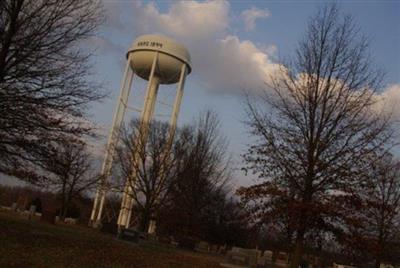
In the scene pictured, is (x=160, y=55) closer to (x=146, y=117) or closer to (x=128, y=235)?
(x=146, y=117)

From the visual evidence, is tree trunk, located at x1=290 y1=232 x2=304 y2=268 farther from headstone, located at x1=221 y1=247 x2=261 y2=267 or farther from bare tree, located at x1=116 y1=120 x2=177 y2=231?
bare tree, located at x1=116 y1=120 x2=177 y2=231

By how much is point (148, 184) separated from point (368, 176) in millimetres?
21663

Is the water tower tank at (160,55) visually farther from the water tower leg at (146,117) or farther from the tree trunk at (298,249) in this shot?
the tree trunk at (298,249)

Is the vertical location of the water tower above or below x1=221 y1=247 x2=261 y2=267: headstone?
above

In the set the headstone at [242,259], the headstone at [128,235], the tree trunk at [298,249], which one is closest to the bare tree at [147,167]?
the headstone at [128,235]

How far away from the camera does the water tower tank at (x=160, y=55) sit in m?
34.2

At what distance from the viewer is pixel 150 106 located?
3525 cm

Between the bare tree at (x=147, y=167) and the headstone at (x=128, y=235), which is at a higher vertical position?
the bare tree at (x=147, y=167)

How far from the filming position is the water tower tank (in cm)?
3416

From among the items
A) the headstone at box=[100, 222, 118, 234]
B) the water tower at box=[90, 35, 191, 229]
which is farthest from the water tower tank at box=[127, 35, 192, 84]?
the headstone at box=[100, 222, 118, 234]

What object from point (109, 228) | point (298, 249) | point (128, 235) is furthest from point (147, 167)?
point (298, 249)

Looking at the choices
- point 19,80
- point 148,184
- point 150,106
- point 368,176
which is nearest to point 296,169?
point 368,176

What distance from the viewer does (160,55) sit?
34.2m

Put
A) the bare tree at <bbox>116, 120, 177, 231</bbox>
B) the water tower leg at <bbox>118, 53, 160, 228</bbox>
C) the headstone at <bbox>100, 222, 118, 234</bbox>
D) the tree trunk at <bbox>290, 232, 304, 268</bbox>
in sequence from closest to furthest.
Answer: the tree trunk at <bbox>290, 232, 304, 268</bbox> < the headstone at <bbox>100, 222, 118, 234</bbox> < the bare tree at <bbox>116, 120, 177, 231</bbox> < the water tower leg at <bbox>118, 53, 160, 228</bbox>
